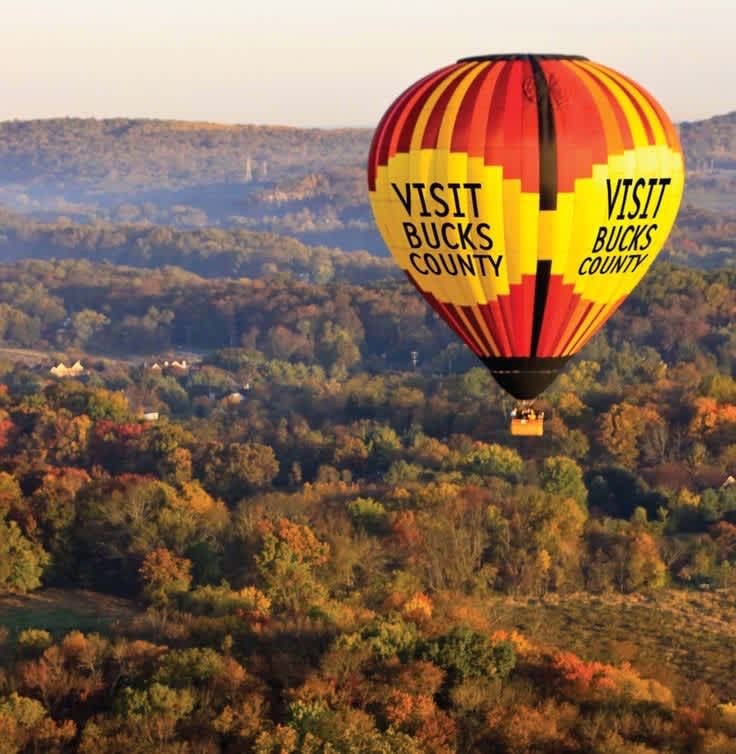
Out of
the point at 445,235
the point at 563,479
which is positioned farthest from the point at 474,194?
the point at 563,479

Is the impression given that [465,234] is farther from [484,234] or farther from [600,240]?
[600,240]

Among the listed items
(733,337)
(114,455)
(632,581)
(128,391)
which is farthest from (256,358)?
(632,581)

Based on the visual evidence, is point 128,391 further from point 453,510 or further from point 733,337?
point 453,510

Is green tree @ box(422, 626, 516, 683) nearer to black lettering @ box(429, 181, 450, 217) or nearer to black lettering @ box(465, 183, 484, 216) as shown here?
black lettering @ box(429, 181, 450, 217)

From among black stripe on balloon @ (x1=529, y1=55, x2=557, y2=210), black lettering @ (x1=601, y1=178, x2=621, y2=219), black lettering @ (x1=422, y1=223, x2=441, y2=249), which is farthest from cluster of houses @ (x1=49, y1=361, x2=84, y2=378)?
black stripe on balloon @ (x1=529, y1=55, x2=557, y2=210)

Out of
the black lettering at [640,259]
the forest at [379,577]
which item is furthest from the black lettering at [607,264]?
the forest at [379,577]

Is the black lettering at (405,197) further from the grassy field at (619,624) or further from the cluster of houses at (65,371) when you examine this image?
the cluster of houses at (65,371)

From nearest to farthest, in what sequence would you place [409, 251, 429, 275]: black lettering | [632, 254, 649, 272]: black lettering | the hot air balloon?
the hot air balloon < [409, 251, 429, 275]: black lettering < [632, 254, 649, 272]: black lettering
